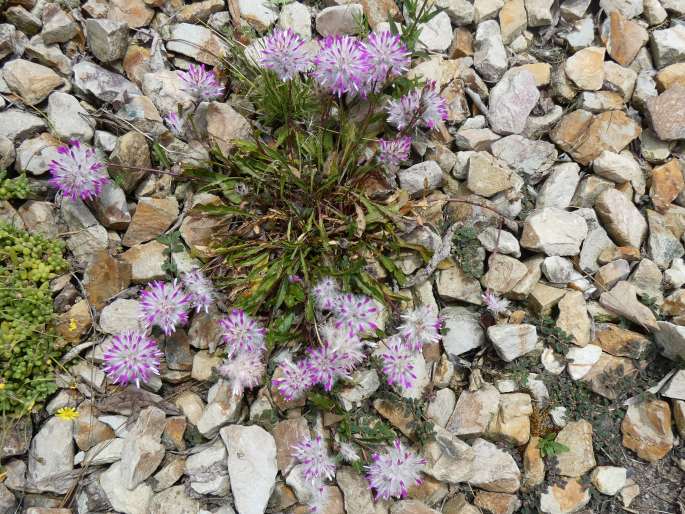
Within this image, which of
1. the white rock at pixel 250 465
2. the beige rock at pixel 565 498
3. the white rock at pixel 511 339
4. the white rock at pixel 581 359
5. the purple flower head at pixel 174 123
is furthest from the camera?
the purple flower head at pixel 174 123

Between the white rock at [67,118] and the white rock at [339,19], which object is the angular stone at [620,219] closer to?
the white rock at [339,19]

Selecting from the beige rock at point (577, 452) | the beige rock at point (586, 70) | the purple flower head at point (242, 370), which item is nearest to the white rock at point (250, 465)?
the purple flower head at point (242, 370)

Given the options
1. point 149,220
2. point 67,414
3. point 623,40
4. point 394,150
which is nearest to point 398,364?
point 394,150

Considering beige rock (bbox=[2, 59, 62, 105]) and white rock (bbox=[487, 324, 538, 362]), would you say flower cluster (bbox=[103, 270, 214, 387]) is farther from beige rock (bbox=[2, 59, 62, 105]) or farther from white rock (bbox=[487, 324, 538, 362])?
white rock (bbox=[487, 324, 538, 362])

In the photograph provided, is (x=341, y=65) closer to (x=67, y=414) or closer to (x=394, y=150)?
(x=394, y=150)

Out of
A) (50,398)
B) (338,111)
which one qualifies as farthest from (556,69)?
(50,398)

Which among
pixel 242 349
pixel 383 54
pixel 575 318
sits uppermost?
pixel 383 54

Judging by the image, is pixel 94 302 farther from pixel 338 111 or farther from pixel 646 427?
pixel 646 427
